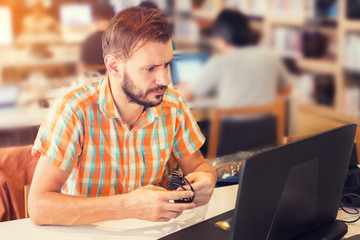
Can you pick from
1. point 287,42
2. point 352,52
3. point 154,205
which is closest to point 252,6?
point 287,42

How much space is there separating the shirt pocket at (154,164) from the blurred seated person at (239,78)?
52.4 inches

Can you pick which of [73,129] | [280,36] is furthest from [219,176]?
[280,36]

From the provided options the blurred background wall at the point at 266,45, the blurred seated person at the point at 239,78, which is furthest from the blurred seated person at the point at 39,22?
the blurred seated person at the point at 239,78

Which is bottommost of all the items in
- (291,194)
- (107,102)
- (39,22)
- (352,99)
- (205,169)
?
(352,99)

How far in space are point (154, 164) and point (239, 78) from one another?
4.79 ft

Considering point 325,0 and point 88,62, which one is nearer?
point 88,62

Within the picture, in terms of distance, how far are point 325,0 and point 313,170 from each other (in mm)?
2982

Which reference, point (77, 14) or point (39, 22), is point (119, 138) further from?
point (39, 22)

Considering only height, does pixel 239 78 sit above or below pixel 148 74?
below

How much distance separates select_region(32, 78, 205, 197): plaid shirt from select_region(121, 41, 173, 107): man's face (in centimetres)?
6

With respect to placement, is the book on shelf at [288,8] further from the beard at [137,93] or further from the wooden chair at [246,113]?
the beard at [137,93]

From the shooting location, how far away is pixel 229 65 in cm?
267

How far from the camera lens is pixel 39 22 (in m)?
4.90

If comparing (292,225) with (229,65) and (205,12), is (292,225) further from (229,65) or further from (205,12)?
(205,12)
